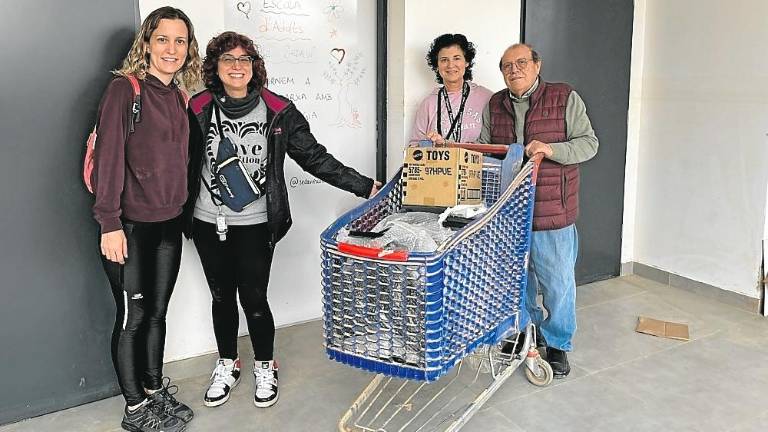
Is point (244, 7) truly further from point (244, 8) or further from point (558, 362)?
point (558, 362)

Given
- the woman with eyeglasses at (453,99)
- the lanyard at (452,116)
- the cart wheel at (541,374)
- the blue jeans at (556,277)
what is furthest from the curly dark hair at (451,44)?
the cart wheel at (541,374)

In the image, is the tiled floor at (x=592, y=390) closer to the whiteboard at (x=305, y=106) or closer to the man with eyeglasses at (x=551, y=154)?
the whiteboard at (x=305, y=106)

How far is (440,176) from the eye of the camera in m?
2.77

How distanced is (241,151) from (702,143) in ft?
10.1

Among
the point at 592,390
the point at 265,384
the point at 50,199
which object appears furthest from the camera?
the point at 592,390

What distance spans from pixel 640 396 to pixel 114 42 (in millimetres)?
2791

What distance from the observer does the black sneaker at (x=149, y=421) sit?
2.81 meters

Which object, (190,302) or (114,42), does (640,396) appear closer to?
(190,302)

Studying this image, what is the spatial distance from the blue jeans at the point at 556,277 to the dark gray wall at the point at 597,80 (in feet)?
4.92

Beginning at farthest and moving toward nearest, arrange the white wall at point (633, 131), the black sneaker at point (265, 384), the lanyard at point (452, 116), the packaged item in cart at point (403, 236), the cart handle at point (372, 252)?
the white wall at point (633, 131)
the lanyard at point (452, 116)
the black sneaker at point (265, 384)
the packaged item in cart at point (403, 236)
the cart handle at point (372, 252)

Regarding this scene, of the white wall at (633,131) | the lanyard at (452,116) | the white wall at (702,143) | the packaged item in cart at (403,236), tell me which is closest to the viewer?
the packaged item in cart at (403,236)

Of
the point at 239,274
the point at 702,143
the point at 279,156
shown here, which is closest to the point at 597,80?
the point at 702,143

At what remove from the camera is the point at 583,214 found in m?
4.70

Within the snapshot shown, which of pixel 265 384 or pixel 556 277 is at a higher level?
pixel 556 277
